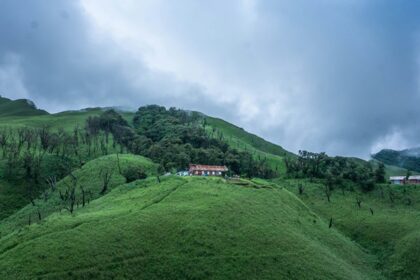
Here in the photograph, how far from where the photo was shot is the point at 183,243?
2675 inches

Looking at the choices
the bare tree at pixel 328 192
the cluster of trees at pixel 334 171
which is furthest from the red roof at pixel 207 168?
the bare tree at pixel 328 192

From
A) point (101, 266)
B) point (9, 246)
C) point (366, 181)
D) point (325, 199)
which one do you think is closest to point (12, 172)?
point (9, 246)

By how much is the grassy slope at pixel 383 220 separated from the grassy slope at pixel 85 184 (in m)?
50.1

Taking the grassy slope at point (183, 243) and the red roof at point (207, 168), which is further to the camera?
the red roof at point (207, 168)

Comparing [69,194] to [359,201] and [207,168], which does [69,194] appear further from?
[359,201]

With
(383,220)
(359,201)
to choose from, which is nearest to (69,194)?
(383,220)

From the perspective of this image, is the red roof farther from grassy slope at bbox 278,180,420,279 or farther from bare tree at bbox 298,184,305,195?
bare tree at bbox 298,184,305,195

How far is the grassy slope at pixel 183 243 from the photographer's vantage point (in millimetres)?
60219

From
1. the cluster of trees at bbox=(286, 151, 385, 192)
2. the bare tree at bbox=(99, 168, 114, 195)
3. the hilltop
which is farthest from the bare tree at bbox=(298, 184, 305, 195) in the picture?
the bare tree at bbox=(99, 168, 114, 195)

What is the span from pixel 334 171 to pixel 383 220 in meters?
43.6

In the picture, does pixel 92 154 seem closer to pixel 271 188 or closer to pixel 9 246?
pixel 271 188

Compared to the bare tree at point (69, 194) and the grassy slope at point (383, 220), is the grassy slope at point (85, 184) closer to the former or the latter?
the bare tree at point (69, 194)

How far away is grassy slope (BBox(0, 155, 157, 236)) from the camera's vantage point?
9500 centimetres

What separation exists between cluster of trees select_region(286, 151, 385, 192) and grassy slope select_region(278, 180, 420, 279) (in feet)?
19.5
